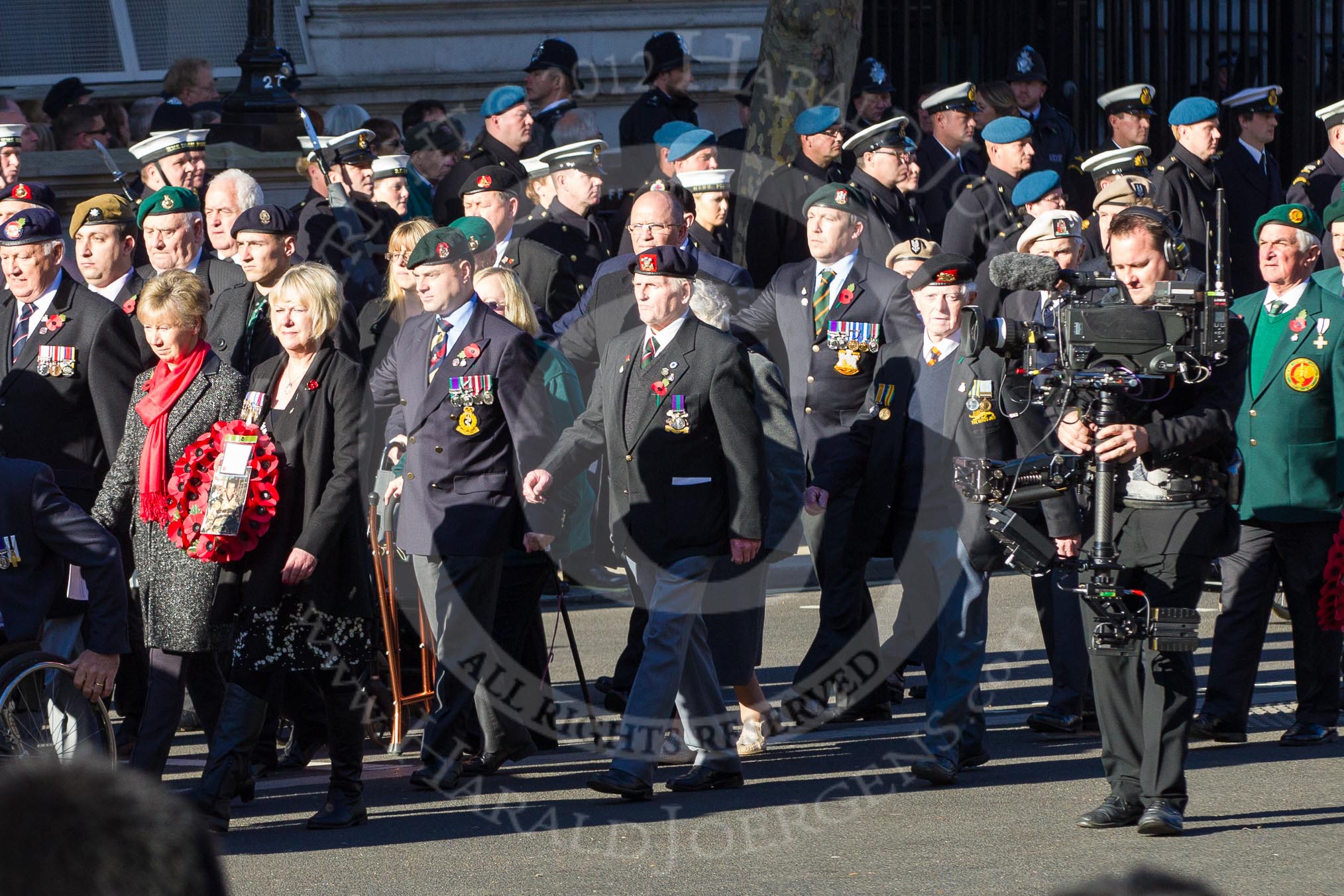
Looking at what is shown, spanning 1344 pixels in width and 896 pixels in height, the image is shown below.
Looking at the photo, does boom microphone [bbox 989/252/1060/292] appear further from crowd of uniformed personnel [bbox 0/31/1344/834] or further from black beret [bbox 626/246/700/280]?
black beret [bbox 626/246/700/280]

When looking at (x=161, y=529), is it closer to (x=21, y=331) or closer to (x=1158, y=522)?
(x=21, y=331)

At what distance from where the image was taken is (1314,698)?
24.8ft

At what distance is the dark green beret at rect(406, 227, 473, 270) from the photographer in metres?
7.16

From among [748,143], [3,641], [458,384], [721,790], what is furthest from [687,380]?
[748,143]

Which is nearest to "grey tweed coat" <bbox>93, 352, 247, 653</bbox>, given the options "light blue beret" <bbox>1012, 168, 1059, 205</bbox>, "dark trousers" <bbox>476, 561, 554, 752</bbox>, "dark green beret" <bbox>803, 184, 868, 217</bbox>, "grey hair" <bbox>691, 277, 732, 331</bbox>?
"dark trousers" <bbox>476, 561, 554, 752</bbox>

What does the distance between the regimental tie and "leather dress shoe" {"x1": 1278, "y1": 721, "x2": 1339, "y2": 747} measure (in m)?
4.12

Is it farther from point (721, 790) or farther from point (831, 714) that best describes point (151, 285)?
point (831, 714)

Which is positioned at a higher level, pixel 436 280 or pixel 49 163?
pixel 49 163

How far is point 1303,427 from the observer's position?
7.75 meters

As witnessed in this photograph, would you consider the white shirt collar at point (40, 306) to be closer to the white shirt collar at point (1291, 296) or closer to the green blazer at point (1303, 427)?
the green blazer at point (1303, 427)

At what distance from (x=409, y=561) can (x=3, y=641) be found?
6.26ft

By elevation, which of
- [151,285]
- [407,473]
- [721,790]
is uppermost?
[151,285]

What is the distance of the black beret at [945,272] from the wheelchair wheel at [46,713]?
318cm

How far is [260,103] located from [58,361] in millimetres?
6563
